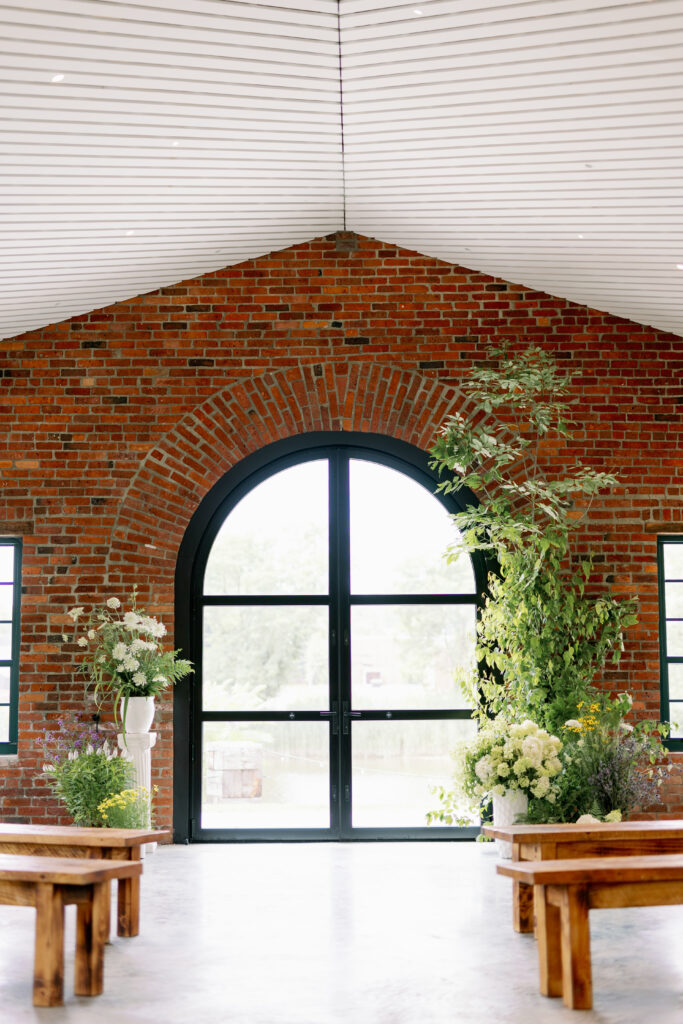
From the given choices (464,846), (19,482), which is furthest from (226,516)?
(464,846)

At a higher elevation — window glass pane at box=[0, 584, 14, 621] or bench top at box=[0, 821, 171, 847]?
window glass pane at box=[0, 584, 14, 621]

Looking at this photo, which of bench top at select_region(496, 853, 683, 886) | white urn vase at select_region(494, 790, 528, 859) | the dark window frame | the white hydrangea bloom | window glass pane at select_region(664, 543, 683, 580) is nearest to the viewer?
bench top at select_region(496, 853, 683, 886)

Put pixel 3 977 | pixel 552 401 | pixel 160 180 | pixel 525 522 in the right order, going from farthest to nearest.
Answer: pixel 552 401
pixel 525 522
pixel 160 180
pixel 3 977

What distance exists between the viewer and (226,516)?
7477mm

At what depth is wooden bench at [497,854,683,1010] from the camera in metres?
3.71

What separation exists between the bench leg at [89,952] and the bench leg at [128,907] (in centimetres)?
78

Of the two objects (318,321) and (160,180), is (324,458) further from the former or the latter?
(160,180)

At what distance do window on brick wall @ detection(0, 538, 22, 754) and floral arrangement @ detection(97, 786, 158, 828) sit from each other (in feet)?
4.19

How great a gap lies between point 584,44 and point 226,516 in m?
4.00

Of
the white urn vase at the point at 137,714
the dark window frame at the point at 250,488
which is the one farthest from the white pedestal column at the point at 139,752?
the dark window frame at the point at 250,488

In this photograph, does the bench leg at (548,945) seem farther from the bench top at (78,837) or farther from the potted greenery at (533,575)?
the potted greenery at (533,575)

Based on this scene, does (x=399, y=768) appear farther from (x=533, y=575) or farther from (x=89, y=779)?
(x=89, y=779)

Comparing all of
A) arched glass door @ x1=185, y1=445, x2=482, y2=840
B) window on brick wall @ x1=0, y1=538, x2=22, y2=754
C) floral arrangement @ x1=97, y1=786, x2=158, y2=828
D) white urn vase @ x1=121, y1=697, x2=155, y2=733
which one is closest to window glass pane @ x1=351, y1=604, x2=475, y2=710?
arched glass door @ x1=185, y1=445, x2=482, y2=840

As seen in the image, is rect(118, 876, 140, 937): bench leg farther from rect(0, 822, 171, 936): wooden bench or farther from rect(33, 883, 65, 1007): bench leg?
rect(33, 883, 65, 1007): bench leg
